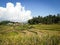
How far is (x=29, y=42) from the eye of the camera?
14.4ft

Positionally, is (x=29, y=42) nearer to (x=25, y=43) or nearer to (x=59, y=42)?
(x=25, y=43)

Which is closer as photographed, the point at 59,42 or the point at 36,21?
the point at 59,42

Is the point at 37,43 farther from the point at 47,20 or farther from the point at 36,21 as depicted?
the point at 36,21

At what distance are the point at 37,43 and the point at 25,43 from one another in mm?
415

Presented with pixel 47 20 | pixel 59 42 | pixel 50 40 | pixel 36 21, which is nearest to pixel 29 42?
pixel 50 40

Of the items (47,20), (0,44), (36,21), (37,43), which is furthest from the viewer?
(36,21)

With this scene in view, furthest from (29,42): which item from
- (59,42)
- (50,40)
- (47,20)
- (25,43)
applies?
(47,20)

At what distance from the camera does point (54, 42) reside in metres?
4.46

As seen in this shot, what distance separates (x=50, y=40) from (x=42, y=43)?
0.26 m

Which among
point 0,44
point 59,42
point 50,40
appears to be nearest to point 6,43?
point 0,44

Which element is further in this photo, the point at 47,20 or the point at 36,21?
the point at 36,21

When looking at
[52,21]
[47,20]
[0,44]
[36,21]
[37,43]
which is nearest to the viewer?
[0,44]

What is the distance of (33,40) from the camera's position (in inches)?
183

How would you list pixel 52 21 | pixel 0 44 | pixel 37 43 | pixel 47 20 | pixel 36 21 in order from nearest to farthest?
pixel 0 44
pixel 37 43
pixel 52 21
pixel 47 20
pixel 36 21
